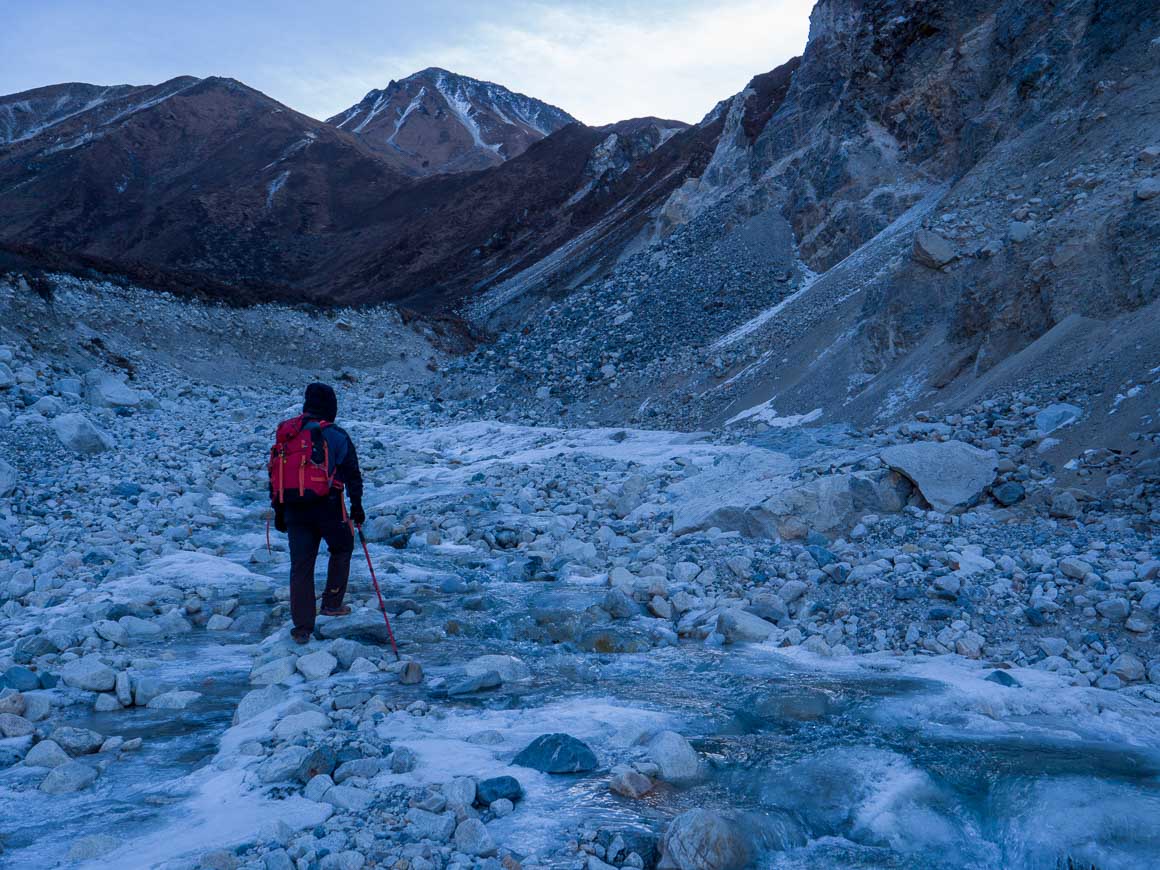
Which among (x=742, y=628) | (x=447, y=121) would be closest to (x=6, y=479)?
(x=742, y=628)

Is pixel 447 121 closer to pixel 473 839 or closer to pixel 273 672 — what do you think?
pixel 273 672

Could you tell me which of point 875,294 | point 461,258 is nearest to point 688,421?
point 875,294

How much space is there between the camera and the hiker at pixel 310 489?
5105 mm

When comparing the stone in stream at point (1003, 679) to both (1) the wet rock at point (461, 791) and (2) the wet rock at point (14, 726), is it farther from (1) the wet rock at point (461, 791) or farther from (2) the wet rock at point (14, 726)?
(2) the wet rock at point (14, 726)

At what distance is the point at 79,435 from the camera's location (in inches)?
436

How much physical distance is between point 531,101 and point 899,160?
103157 mm

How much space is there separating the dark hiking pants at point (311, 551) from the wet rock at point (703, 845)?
3.08m

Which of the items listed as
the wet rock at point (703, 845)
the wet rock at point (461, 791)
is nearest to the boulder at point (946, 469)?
the wet rock at point (703, 845)

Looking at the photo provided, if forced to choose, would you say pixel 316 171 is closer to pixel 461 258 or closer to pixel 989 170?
pixel 461 258

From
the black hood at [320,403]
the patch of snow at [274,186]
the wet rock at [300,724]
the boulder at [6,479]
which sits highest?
the patch of snow at [274,186]

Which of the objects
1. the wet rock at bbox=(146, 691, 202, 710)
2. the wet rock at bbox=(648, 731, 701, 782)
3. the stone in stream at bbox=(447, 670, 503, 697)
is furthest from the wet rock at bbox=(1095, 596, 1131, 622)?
the wet rock at bbox=(146, 691, 202, 710)

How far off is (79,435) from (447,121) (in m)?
97.2

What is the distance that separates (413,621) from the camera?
5633 mm

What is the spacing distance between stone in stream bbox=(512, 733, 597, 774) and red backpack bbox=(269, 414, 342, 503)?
2380 millimetres
